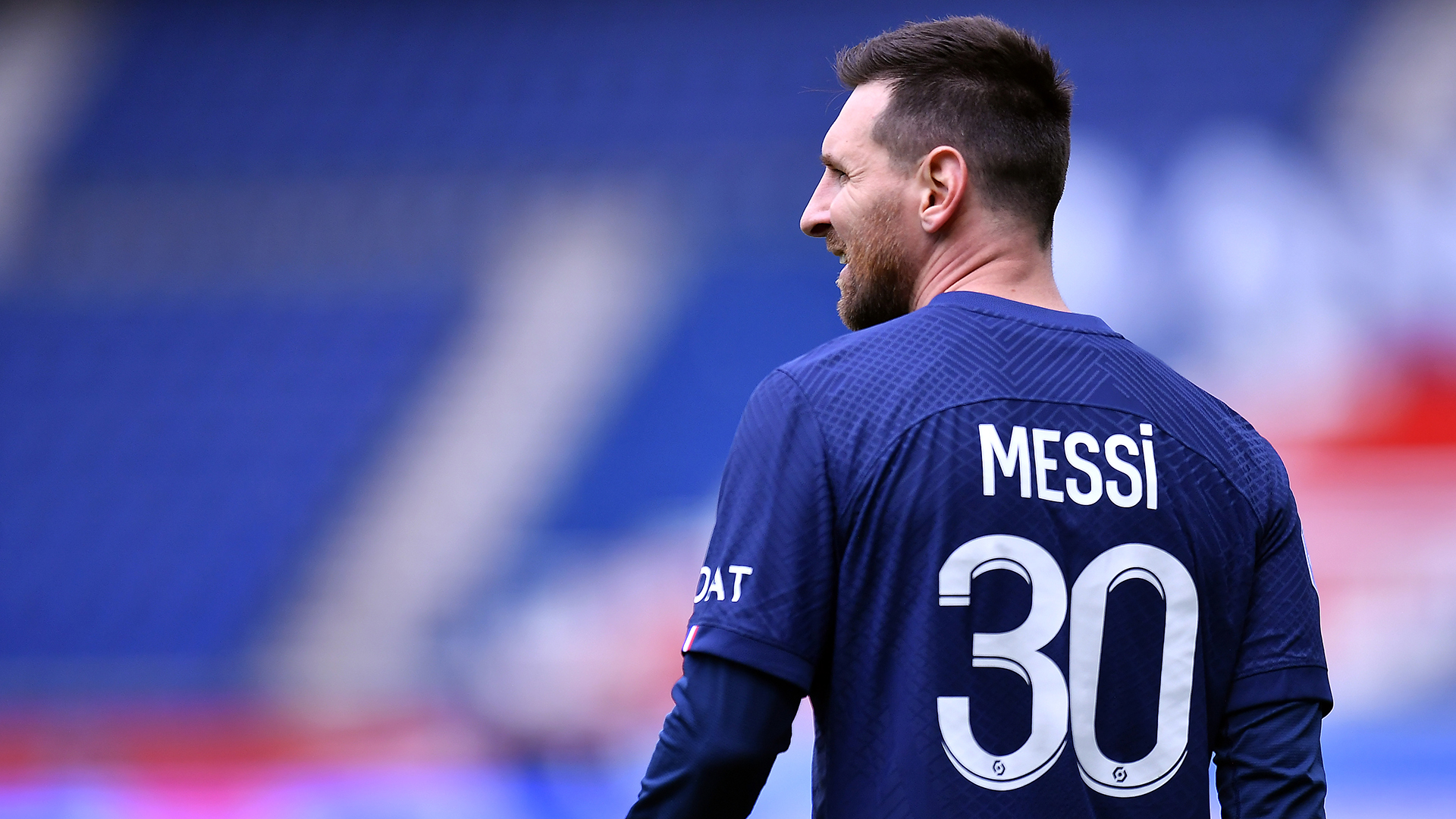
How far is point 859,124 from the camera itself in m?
1.00

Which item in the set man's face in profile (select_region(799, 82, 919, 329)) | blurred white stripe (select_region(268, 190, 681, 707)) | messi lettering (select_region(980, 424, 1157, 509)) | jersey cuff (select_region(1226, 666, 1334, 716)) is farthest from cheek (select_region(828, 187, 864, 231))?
blurred white stripe (select_region(268, 190, 681, 707))

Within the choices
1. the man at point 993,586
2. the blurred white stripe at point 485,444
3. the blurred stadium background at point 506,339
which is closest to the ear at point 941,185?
the man at point 993,586

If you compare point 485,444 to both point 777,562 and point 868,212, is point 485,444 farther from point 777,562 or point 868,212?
point 777,562

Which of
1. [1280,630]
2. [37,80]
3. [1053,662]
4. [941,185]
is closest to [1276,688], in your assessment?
[1280,630]

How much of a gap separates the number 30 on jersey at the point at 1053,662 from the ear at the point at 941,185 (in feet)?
0.91

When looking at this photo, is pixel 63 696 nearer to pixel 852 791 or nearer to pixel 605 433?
pixel 605 433

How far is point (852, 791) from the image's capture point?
853 mm

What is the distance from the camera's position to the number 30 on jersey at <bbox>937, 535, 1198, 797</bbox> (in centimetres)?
83

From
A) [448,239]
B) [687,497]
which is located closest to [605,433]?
[687,497]

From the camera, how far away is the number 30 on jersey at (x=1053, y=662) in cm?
83

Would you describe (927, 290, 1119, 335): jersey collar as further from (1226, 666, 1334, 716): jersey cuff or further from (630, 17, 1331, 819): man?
(1226, 666, 1334, 716): jersey cuff

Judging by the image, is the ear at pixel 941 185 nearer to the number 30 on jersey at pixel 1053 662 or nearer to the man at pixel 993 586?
the man at pixel 993 586

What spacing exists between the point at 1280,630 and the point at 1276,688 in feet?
0.15

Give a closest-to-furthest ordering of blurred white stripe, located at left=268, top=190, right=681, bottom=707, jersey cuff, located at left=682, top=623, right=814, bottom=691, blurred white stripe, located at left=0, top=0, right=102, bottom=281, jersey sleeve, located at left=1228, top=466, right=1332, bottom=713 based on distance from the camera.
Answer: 1. jersey cuff, located at left=682, top=623, right=814, bottom=691
2. jersey sleeve, located at left=1228, top=466, right=1332, bottom=713
3. blurred white stripe, located at left=268, top=190, right=681, bottom=707
4. blurred white stripe, located at left=0, top=0, right=102, bottom=281
